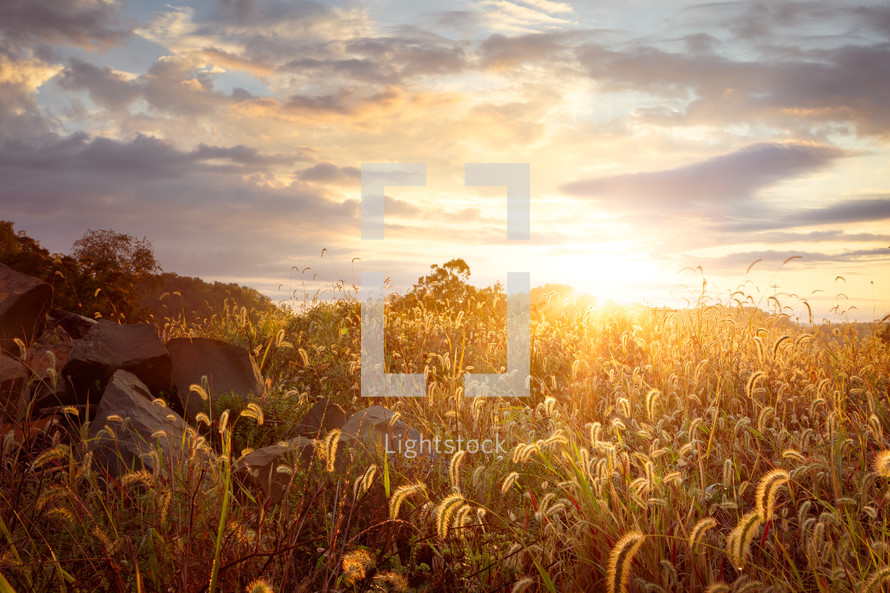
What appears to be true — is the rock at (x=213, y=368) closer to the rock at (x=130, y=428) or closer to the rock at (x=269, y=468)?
the rock at (x=130, y=428)

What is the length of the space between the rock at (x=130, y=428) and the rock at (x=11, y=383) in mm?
841

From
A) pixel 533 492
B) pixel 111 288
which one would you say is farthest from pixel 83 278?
pixel 533 492

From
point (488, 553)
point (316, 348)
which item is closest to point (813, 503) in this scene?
point (488, 553)

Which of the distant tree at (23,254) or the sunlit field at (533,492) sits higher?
the distant tree at (23,254)

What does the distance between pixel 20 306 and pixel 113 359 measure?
1374mm

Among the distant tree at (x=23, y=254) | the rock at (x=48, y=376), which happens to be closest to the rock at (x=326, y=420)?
the rock at (x=48, y=376)

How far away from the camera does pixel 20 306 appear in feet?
20.5

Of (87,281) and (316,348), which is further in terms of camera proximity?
(87,281)

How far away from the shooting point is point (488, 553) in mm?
2980

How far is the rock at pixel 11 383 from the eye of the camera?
17.1 ft

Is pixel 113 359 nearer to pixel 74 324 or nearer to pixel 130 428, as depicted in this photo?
pixel 130 428

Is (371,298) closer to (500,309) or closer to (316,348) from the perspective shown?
(316,348)

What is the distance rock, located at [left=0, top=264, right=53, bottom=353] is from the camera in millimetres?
6164

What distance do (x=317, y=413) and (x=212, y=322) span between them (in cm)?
584
